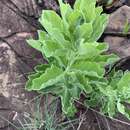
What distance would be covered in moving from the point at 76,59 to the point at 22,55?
18.1 inches

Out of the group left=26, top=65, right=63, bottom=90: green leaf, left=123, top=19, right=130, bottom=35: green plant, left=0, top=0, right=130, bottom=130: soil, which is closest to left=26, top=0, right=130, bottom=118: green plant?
left=26, top=65, right=63, bottom=90: green leaf

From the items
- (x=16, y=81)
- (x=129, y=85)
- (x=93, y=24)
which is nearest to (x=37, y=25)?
(x=16, y=81)

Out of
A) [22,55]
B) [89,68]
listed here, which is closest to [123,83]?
[89,68]

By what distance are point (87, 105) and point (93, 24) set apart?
20.5 inches

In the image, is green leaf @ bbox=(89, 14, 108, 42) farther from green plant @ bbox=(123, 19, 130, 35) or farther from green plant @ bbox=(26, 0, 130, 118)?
green plant @ bbox=(123, 19, 130, 35)

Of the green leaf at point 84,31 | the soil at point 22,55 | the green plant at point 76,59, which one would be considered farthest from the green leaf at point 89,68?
the soil at point 22,55

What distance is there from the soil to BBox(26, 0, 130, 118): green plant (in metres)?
0.19

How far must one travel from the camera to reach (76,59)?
6.48ft

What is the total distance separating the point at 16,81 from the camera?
231 centimetres

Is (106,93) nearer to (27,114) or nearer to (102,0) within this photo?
(27,114)

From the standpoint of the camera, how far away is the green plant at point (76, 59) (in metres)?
1.87

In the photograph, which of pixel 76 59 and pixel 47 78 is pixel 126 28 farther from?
pixel 47 78

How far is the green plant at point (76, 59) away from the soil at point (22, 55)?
19cm

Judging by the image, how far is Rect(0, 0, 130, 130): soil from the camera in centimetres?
230
